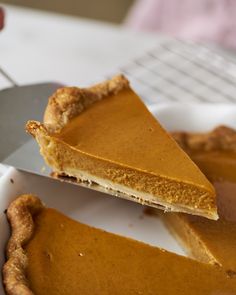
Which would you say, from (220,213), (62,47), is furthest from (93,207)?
(62,47)

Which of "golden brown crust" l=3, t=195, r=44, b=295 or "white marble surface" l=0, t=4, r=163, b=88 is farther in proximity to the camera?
"white marble surface" l=0, t=4, r=163, b=88

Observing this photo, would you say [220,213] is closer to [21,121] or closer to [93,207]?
[93,207]

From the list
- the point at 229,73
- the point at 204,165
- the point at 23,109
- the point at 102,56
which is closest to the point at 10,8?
the point at 102,56

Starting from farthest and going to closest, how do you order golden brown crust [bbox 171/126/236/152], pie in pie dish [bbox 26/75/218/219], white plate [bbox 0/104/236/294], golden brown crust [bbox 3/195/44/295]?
golden brown crust [bbox 171/126/236/152] → white plate [bbox 0/104/236/294] → pie in pie dish [bbox 26/75/218/219] → golden brown crust [bbox 3/195/44/295]

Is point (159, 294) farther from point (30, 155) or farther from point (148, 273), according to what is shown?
point (30, 155)

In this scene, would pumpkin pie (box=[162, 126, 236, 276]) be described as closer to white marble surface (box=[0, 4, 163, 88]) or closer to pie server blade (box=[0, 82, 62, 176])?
pie server blade (box=[0, 82, 62, 176])

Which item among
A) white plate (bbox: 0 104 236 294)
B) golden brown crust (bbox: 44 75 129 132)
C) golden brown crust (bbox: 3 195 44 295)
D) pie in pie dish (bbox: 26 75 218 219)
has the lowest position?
white plate (bbox: 0 104 236 294)

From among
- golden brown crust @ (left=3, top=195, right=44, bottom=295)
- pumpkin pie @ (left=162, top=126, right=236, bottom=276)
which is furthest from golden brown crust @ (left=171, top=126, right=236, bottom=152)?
golden brown crust @ (left=3, top=195, right=44, bottom=295)

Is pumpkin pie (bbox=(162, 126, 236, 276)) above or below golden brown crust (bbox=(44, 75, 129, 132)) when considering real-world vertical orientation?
below
